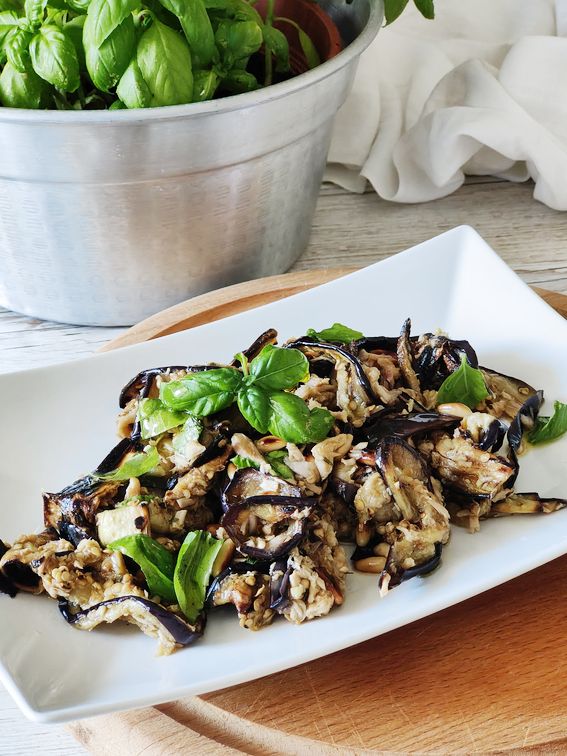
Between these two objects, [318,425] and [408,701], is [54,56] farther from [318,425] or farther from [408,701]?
[408,701]

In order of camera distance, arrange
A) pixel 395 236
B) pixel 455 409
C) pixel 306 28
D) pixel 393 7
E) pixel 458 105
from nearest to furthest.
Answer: pixel 455 409
pixel 393 7
pixel 306 28
pixel 395 236
pixel 458 105

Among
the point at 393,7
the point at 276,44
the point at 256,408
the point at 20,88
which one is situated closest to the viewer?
the point at 256,408

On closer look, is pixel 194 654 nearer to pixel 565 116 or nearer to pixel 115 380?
pixel 115 380

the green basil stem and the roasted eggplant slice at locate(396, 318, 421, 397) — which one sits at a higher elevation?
the green basil stem

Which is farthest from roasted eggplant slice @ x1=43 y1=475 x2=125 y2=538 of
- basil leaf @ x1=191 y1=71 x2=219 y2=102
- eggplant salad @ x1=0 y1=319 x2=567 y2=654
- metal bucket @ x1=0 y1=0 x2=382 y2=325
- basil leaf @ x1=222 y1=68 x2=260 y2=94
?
basil leaf @ x1=222 y1=68 x2=260 y2=94

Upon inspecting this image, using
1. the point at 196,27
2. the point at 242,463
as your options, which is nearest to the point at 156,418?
the point at 242,463

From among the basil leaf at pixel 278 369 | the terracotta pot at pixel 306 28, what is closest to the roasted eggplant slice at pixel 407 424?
the basil leaf at pixel 278 369

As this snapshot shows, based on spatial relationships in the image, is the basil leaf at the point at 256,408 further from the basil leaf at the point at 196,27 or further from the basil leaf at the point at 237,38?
the basil leaf at the point at 237,38

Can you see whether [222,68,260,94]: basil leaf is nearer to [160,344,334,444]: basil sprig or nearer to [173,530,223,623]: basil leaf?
[160,344,334,444]: basil sprig
